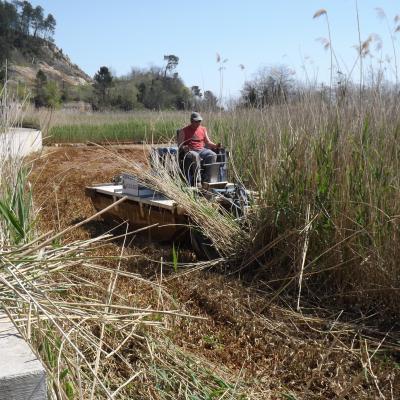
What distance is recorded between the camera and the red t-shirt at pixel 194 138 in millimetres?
7246

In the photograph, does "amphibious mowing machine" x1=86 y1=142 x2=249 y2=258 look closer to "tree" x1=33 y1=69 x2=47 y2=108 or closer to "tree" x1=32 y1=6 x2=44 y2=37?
"tree" x1=33 y1=69 x2=47 y2=108

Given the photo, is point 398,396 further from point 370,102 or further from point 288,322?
point 370,102

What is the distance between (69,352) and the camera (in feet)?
8.11


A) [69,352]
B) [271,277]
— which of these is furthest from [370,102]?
[69,352]

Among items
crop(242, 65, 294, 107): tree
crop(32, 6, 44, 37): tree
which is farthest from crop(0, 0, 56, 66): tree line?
crop(242, 65, 294, 107): tree

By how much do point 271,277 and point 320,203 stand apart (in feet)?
2.33

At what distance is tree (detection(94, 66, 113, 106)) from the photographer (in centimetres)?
4650

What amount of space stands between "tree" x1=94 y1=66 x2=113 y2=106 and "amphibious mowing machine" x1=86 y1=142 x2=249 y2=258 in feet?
131

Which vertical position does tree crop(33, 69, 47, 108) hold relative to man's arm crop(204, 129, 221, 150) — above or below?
above

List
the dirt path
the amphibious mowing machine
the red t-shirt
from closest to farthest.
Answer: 1. the dirt path
2. the amphibious mowing machine
3. the red t-shirt

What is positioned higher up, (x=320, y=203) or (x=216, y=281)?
(x=320, y=203)

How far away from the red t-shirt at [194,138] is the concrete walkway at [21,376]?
5.33 meters

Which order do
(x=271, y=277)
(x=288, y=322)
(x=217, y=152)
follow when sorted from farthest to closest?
(x=217, y=152) → (x=271, y=277) → (x=288, y=322)

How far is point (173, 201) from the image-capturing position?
5.90 meters
